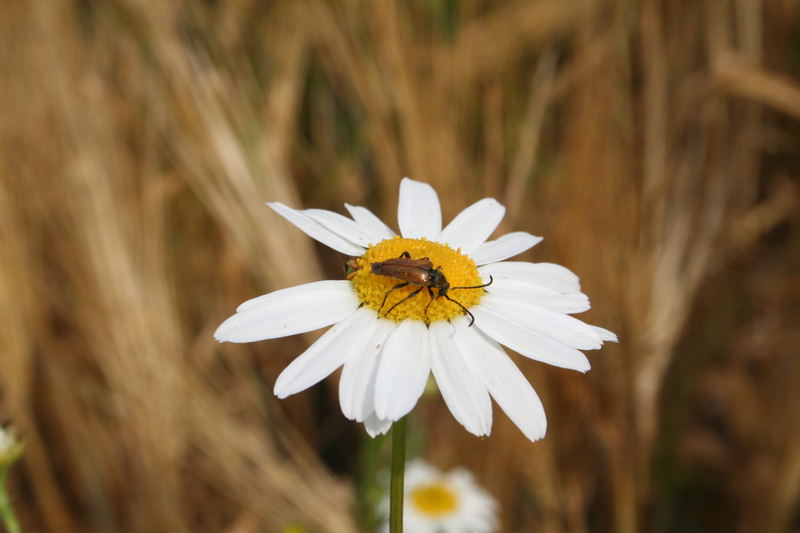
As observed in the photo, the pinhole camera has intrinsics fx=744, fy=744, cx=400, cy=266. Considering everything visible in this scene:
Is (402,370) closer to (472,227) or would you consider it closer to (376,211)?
(472,227)

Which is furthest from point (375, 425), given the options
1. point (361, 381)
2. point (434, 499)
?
point (434, 499)

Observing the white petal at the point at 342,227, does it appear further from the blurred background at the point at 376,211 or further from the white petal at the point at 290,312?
the blurred background at the point at 376,211

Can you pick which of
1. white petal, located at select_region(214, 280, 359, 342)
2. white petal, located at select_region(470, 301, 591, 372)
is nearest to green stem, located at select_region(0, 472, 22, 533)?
white petal, located at select_region(214, 280, 359, 342)

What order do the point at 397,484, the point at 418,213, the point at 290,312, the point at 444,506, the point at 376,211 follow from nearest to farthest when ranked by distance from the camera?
the point at 397,484, the point at 290,312, the point at 418,213, the point at 444,506, the point at 376,211

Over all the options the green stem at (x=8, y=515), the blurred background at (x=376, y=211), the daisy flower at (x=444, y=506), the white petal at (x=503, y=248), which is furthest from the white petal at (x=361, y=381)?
the daisy flower at (x=444, y=506)

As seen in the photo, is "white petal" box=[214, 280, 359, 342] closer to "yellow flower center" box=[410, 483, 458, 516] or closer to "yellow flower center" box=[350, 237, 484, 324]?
"yellow flower center" box=[350, 237, 484, 324]

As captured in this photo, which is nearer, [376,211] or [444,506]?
[444,506]

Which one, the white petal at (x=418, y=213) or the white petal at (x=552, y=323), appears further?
the white petal at (x=418, y=213)
